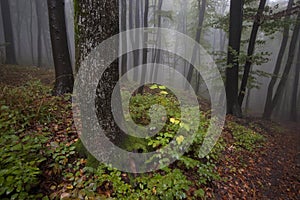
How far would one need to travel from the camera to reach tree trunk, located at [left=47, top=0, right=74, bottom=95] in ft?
16.3

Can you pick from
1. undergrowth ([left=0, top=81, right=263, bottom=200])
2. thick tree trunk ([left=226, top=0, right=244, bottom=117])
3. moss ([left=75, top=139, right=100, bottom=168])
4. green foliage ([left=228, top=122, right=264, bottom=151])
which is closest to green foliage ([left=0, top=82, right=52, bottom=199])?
undergrowth ([left=0, top=81, right=263, bottom=200])

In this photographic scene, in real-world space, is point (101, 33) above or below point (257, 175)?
above

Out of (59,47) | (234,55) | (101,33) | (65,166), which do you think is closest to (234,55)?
(234,55)

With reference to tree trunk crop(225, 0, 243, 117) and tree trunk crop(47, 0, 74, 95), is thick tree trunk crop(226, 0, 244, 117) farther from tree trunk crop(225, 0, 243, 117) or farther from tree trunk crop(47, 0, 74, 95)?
tree trunk crop(47, 0, 74, 95)

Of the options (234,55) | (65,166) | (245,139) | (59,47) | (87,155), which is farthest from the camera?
(234,55)

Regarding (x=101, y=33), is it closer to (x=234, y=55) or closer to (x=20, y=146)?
(x=20, y=146)

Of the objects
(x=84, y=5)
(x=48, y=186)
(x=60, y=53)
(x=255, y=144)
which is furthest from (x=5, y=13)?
(x=255, y=144)

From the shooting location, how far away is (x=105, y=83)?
2.81 m

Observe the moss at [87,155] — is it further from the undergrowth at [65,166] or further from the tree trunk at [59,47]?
the tree trunk at [59,47]

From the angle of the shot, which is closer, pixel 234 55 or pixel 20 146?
pixel 20 146

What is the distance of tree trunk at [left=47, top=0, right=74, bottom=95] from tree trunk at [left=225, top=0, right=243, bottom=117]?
19.2 ft

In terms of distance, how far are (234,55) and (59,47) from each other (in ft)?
20.9

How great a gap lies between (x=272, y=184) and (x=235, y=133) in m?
1.87

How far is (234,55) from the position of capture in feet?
23.9
